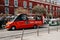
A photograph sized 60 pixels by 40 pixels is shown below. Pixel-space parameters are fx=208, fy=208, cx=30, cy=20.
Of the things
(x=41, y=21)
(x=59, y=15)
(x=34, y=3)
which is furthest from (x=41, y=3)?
(x=41, y=21)

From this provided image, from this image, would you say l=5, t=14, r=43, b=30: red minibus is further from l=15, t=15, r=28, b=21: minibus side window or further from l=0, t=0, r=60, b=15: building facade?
l=0, t=0, r=60, b=15: building facade

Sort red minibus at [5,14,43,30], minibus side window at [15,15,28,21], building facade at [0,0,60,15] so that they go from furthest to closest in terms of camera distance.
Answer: building facade at [0,0,60,15], minibus side window at [15,15,28,21], red minibus at [5,14,43,30]

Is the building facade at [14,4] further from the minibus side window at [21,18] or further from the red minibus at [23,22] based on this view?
the minibus side window at [21,18]

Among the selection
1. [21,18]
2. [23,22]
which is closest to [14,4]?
[23,22]

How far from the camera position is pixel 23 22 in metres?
30.0

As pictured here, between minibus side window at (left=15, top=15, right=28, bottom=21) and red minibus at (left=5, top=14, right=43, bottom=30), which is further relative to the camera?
minibus side window at (left=15, top=15, right=28, bottom=21)

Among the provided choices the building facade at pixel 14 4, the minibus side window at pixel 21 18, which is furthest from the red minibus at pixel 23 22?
the building facade at pixel 14 4

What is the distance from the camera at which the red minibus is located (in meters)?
28.8

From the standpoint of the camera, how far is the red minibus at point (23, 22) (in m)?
28.8

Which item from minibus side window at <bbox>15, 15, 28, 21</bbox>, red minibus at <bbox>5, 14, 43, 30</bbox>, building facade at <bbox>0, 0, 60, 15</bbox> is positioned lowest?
red minibus at <bbox>5, 14, 43, 30</bbox>

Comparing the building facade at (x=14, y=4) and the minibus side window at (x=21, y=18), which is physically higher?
the building facade at (x=14, y=4)

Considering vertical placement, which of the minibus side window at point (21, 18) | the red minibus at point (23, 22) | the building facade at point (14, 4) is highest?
the building facade at point (14, 4)

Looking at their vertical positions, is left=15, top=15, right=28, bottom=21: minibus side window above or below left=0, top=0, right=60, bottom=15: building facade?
below

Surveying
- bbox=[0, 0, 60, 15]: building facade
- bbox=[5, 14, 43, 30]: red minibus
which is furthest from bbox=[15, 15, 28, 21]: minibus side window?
bbox=[0, 0, 60, 15]: building facade
